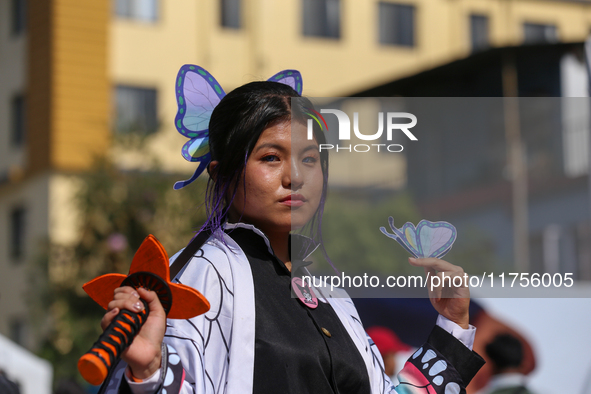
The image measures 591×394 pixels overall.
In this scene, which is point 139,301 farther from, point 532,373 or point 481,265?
point 532,373

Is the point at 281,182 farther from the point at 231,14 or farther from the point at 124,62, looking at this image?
the point at 231,14

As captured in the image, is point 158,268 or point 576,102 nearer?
point 158,268

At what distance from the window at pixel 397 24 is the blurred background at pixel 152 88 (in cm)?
3

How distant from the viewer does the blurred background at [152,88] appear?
38.4ft

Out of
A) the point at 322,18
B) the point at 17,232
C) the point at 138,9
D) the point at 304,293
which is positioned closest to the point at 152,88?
the point at 138,9

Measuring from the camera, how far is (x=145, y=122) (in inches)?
528

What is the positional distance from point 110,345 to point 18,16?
55.0 ft

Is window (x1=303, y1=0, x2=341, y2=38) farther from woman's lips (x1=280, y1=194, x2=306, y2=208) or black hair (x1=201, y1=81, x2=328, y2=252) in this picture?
woman's lips (x1=280, y1=194, x2=306, y2=208)

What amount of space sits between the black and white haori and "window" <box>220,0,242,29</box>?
52.6ft

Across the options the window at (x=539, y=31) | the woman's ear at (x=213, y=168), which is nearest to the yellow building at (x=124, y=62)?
the window at (x=539, y=31)

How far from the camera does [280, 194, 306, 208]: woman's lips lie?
1909mm

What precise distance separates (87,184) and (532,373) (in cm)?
887

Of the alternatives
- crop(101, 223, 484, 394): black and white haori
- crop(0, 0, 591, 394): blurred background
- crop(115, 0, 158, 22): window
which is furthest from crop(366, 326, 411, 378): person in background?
crop(115, 0, 158, 22): window

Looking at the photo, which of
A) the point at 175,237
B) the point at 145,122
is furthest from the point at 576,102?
the point at 145,122
